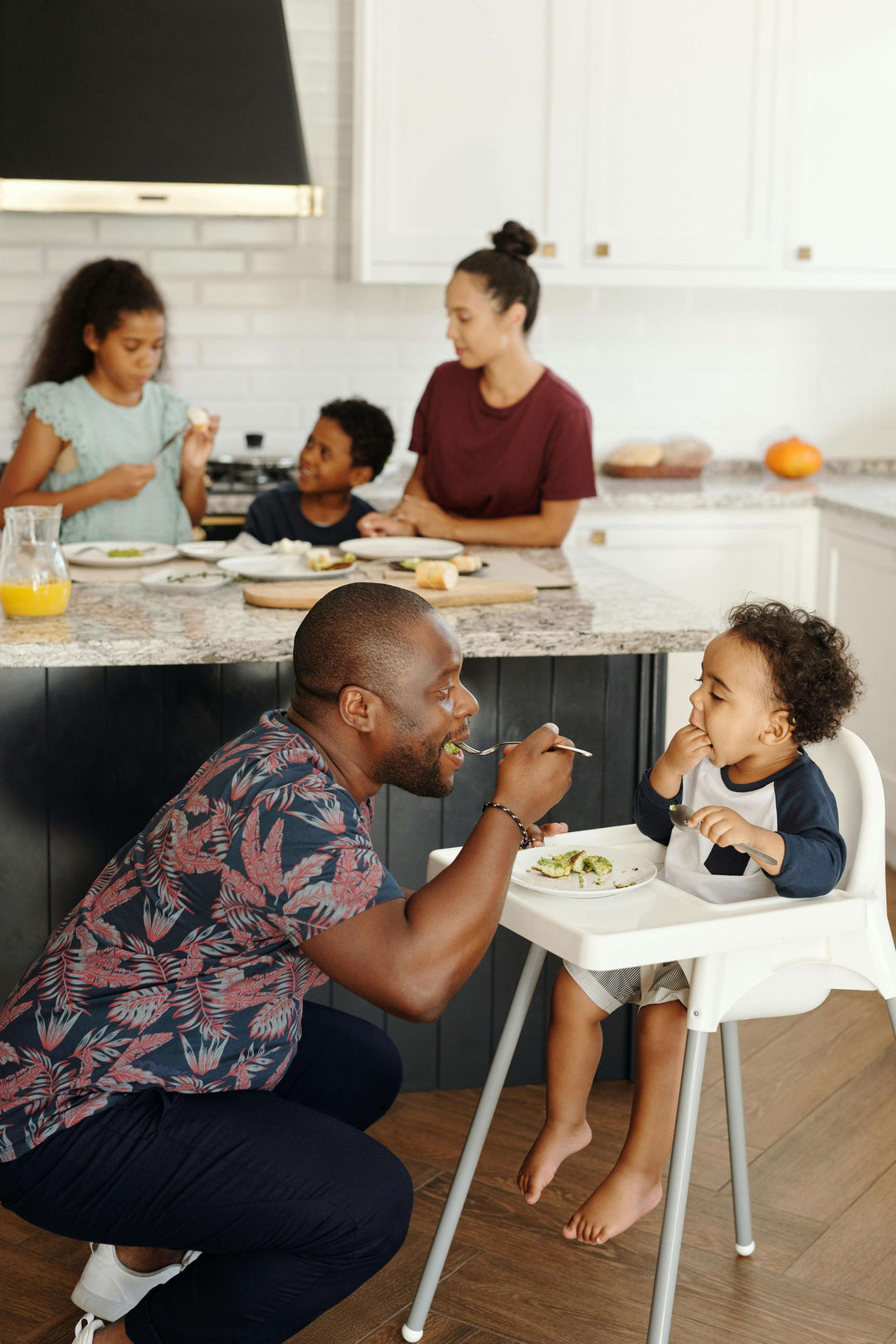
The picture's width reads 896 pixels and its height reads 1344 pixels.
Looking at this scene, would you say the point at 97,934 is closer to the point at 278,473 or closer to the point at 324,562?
the point at 324,562

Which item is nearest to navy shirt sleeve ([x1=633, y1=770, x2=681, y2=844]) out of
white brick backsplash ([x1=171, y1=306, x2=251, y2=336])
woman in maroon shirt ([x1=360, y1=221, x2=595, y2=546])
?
woman in maroon shirt ([x1=360, y1=221, x2=595, y2=546])

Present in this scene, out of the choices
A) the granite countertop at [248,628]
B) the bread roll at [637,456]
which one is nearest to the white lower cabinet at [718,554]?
the bread roll at [637,456]

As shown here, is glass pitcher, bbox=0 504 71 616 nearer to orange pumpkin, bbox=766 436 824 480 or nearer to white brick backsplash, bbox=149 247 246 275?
white brick backsplash, bbox=149 247 246 275

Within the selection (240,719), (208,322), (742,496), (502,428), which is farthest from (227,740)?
(208,322)

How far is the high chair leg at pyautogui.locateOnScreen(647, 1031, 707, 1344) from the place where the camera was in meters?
1.41

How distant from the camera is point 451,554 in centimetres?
263

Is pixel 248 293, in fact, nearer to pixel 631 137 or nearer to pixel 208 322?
pixel 208 322

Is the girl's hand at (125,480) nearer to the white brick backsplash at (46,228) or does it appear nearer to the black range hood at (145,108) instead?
the black range hood at (145,108)

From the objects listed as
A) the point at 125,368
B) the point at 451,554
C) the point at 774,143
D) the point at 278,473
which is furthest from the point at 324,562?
the point at 774,143

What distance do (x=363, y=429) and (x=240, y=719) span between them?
102 centimetres

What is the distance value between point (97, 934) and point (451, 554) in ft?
4.41

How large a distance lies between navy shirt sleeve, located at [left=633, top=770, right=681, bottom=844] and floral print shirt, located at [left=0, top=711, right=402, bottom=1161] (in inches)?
18.6

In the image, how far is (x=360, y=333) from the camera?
14.3 feet

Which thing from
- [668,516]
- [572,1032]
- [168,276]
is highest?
[168,276]
